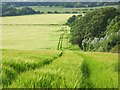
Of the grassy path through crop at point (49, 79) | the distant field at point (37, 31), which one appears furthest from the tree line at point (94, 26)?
the grassy path through crop at point (49, 79)

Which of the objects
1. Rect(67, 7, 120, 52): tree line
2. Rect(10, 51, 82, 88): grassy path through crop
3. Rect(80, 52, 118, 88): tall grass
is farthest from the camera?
Rect(67, 7, 120, 52): tree line

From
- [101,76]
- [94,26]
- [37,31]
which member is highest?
[101,76]

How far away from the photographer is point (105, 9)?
6800 centimetres

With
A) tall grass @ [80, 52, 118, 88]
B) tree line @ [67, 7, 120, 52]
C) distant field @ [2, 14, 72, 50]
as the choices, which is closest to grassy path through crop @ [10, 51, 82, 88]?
tall grass @ [80, 52, 118, 88]

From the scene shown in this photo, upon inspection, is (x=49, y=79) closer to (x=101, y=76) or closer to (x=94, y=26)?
(x=101, y=76)

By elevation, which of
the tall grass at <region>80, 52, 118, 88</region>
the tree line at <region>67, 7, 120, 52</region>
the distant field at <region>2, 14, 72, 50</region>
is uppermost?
the tall grass at <region>80, 52, 118, 88</region>

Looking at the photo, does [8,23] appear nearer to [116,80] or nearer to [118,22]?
[118,22]

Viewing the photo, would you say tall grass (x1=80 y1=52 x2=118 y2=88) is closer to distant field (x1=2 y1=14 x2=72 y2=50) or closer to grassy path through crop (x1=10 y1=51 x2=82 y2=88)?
grassy path through crop (x1=10 y1=51 x2=82 y2=88)

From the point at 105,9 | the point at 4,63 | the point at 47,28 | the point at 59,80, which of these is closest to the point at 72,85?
the point at 59,80

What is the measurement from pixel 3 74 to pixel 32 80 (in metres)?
0.81

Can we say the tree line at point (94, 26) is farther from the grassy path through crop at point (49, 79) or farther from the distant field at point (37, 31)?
the grassy path through crop at point (49, 79)

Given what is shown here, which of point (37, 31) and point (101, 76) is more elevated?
point (101, 76)

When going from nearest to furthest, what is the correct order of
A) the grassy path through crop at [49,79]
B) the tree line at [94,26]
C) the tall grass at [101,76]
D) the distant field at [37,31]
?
the grassy path through crop at [49,79] < the tall grass at [101,76] < the distant field at [37,31] < the tree line at [94,26]

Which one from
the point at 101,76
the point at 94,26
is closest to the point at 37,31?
the point at 94,26
